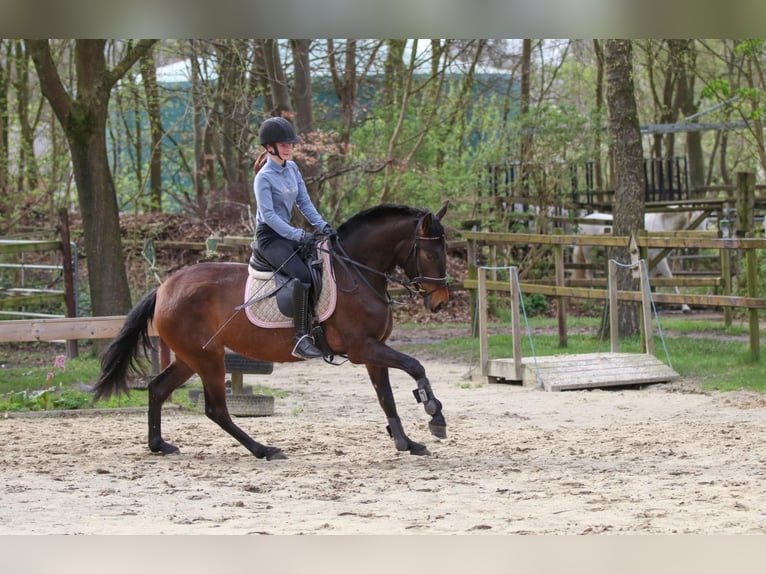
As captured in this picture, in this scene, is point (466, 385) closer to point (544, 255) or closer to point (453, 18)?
point (453, 18)

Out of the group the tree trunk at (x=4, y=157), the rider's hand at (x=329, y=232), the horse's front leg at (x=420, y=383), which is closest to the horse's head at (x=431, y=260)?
the horse's front leg at (x=420, y=383)

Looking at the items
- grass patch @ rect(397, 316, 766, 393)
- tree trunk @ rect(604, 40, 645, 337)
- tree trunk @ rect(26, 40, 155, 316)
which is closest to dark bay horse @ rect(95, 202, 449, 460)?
grass patch @ rect(397, 316, 766, 393)

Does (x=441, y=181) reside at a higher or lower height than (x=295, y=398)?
higher

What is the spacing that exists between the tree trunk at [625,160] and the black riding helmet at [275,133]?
749 centimetres

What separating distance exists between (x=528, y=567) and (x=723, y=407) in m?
5.73

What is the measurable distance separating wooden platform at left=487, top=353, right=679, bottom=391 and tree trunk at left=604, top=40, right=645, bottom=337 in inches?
94.1

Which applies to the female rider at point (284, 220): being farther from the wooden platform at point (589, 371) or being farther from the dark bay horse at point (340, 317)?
the wooden platform at point (589, 371)

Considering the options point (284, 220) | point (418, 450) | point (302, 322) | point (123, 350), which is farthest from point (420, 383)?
point (123, 350)

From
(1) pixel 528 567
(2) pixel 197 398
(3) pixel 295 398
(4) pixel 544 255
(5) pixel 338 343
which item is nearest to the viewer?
(1) pixel 528 567

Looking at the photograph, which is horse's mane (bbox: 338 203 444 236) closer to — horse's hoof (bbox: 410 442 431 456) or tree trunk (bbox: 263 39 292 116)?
horse's hoof (bbox: 410 442 431 456)

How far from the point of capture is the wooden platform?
36.8ft

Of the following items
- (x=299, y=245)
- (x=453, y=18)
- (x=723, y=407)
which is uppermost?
(x=453, y=18)

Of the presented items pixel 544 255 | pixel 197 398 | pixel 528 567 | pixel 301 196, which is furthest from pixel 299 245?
pixel 544 255

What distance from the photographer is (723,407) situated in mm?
9734
